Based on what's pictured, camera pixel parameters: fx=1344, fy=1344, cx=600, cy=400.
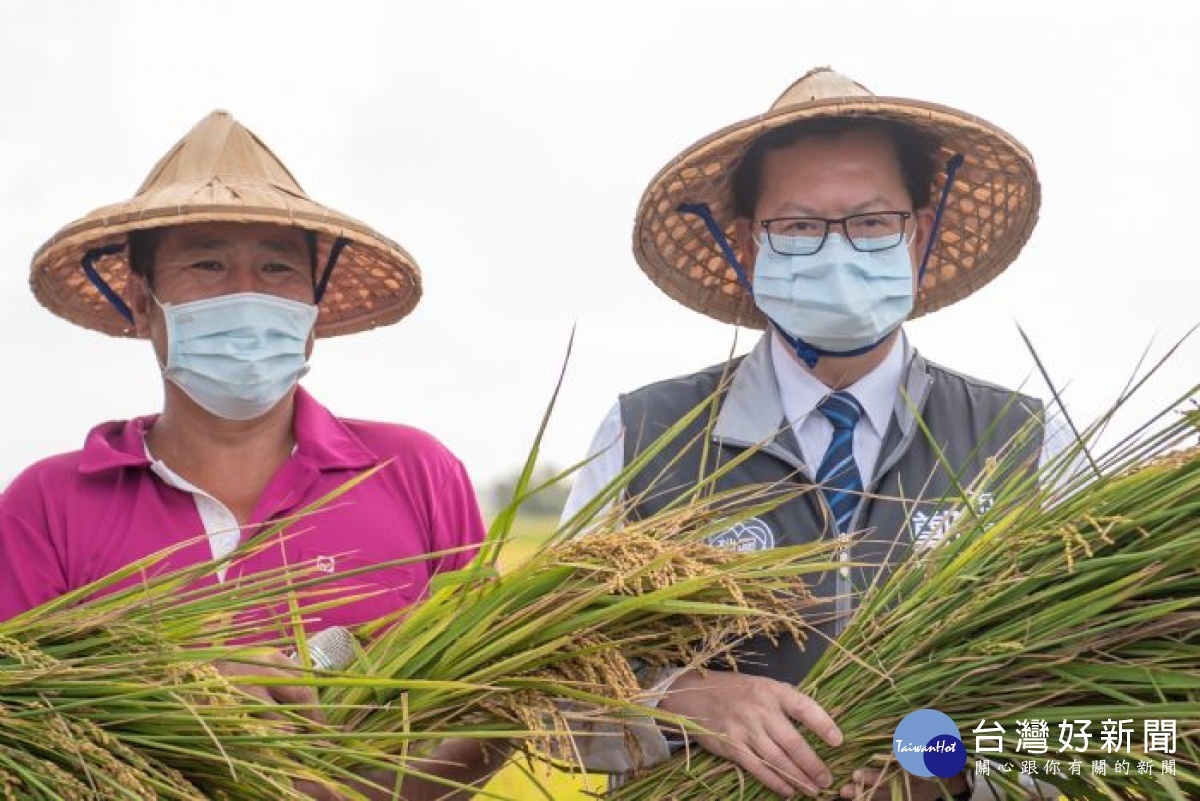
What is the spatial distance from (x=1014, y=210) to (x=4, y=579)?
109 inches

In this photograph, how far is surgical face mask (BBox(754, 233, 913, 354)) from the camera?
310 centimetres

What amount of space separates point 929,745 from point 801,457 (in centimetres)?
101

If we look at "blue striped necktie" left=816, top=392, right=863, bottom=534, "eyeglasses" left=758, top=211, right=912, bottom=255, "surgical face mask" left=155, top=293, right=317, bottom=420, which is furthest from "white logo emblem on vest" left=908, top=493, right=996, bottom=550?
"surgical face mask" left=155, top=293, right=317, bottom=420

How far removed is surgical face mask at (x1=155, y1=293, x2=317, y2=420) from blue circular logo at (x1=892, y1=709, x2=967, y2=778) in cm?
182

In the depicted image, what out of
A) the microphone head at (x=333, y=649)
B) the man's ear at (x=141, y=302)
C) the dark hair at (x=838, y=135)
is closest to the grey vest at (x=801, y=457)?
the dark hair at (x=838, y=135)

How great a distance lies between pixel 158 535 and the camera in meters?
3.16

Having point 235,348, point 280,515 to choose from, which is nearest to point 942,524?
point 280,515

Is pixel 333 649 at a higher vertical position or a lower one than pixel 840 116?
lower

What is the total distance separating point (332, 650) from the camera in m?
2.44

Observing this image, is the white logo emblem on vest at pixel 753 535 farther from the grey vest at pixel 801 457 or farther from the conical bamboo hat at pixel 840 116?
the conical bamboo hat at pixel 840 116

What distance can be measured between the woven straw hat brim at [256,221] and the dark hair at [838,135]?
97 centimetres

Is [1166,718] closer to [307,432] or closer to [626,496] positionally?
[626,496]

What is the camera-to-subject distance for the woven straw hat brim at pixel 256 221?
10.8 ft

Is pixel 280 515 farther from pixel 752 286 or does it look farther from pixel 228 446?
pixel 752 286
